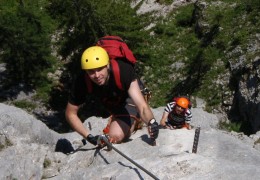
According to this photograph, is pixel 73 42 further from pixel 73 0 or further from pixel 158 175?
pixel 158 175

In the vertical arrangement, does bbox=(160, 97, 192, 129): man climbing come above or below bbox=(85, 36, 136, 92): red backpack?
below

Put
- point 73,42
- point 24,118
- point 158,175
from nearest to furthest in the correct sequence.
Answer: point 158,175 → point 24,118 → point 73,42

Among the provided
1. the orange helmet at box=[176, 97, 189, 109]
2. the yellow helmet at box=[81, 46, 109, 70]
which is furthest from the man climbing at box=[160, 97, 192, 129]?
the yellow helmet at box=[81, 46, 109, 70]

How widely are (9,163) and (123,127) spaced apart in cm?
239

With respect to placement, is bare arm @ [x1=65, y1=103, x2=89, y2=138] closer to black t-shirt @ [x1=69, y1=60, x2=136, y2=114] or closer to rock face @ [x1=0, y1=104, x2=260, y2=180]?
black t-shirt @ [x1=69, y1=60, x2=136, y2=114]

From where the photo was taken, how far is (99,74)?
8.27 metres

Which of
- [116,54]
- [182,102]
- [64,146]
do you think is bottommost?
[64,146]

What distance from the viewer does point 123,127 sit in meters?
10.4

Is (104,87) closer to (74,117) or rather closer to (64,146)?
(74,117)

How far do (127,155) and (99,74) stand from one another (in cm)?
178

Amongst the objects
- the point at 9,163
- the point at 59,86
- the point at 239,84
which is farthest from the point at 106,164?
the point at 59,86

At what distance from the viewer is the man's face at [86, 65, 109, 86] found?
8273 mm

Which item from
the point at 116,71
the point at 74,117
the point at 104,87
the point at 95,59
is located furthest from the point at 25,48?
the point at 95,59

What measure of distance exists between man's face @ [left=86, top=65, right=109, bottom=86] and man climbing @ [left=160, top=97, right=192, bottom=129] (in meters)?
4.62
